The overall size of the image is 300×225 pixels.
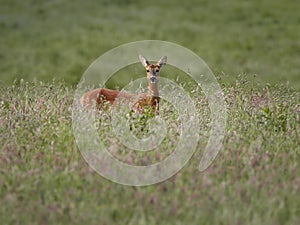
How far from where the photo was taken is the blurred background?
1917cm

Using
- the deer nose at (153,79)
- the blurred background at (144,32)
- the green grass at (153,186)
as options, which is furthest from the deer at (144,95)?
the blurred background at (144,32)

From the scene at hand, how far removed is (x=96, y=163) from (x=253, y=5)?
1909cm

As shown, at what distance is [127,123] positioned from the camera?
668 cm

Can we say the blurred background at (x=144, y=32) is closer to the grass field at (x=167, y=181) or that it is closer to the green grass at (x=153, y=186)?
the grass field at (x=167, y=181)

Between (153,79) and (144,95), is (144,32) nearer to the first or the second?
(153,79)

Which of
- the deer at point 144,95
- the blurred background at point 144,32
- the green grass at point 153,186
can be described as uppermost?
the blurred background at point 144,32

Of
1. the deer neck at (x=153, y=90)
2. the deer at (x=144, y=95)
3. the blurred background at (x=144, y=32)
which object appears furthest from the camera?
the blurred background at (x=144, y=32)

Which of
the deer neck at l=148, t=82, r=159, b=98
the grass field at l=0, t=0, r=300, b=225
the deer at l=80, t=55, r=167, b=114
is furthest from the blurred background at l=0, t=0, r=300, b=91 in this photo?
the grass field at l=0, t=0, r=300, b=225

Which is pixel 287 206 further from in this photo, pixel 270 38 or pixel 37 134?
pixel 270 38

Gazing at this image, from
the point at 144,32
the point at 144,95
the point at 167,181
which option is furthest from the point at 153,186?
the point at 144,32

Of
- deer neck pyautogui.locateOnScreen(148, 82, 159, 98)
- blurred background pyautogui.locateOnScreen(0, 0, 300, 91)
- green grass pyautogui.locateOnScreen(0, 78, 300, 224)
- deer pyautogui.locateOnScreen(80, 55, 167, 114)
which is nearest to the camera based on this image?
green grass pyautogui.locateOnScreen(0, 78, 300, 224)

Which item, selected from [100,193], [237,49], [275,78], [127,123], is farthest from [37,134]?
[237,49]

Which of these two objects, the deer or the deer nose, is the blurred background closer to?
the deer

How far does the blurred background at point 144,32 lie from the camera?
1917 centimetres
